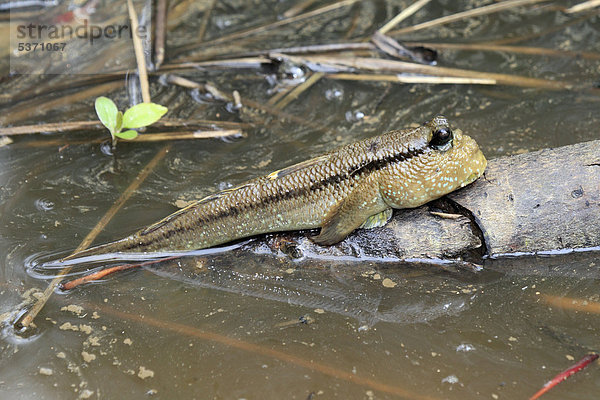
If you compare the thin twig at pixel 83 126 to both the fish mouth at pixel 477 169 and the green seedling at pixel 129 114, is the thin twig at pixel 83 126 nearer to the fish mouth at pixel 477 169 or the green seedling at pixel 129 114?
the green seedling at pixel 129 114

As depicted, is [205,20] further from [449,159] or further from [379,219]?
[449,159]

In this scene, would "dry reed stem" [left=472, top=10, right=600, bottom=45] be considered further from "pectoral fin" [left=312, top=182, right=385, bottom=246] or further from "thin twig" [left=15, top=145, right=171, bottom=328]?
"thin twig" [left=15, top=145, right=171, bottom=328]

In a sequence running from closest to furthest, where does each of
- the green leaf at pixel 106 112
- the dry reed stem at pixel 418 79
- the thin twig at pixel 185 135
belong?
the green leaf at pixel 106 112 < the thin twig at pixel 185 135 < the dry reed stem at pixel 418 79

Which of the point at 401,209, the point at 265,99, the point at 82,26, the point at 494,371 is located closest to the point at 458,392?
the point at 494,371

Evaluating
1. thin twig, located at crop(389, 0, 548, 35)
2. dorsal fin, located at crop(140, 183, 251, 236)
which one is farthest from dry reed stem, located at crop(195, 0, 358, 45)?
dorsal fin, located at crop(140, 183, 251, 236)

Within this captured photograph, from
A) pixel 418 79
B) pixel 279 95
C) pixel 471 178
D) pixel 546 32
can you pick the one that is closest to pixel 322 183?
pixel 471 178

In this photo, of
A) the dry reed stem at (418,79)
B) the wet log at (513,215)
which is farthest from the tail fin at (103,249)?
the dry reed stem at (418,79)

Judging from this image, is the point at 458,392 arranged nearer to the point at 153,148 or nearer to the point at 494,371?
the point at 494,371
